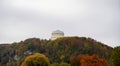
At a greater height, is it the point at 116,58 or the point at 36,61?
the point at 116,58

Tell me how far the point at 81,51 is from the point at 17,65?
81.7 ft

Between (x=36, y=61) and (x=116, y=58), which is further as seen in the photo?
(x=36, y=61)

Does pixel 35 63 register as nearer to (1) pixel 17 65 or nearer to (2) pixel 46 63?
(2) pixel 46 63

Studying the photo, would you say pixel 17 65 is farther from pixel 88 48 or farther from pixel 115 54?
pixel 115 54

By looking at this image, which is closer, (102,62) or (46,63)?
(102,62)

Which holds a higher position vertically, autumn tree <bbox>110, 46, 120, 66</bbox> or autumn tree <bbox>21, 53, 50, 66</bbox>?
autumn tree <bbox>110, 46, 120, 66</bbox>

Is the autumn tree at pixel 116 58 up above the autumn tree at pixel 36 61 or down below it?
above

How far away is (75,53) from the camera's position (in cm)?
19175

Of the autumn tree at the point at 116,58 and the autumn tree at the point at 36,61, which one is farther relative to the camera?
the autumn tree at the point at 36,61

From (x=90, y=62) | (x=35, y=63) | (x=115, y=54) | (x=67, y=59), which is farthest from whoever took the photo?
(x=67, y=59)

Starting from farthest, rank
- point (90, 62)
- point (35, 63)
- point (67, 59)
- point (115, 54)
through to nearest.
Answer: point (67, 59) < point (35, 63) < point (90, 62) < point (115, 54)

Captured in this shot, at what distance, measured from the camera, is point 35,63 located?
4998 inches

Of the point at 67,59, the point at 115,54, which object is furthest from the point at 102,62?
the point at 67,59

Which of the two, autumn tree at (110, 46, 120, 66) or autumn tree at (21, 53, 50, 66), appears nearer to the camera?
autumn tree at (110, 46, 120, 66)
